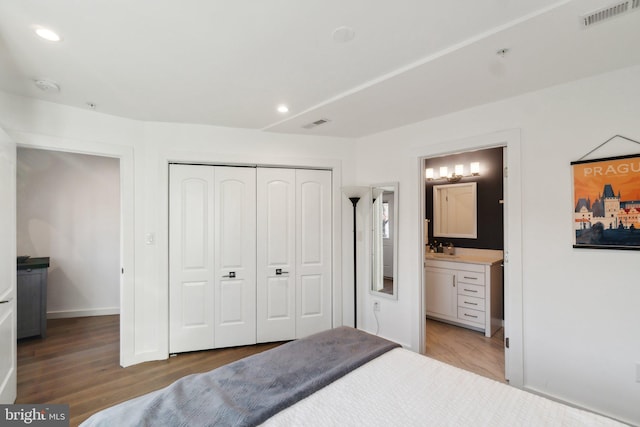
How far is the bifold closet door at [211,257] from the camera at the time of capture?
3.23 m

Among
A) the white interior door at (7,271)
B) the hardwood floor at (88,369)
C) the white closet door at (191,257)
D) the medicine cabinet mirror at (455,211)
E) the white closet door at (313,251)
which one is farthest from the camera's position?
the medicine cabinet mirror at (455,211)

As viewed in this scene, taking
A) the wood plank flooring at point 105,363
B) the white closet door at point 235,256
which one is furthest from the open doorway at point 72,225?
the white closet door at point 235,256

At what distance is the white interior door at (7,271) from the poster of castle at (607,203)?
13.5 ft

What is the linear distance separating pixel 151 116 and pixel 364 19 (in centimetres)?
239

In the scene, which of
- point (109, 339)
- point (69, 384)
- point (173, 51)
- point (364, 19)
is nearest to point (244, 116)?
point (173, 51)

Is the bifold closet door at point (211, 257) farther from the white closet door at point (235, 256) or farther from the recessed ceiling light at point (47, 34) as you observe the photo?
the recessed ceiling light at point (47, 34)

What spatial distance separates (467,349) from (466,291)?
78 centimetres

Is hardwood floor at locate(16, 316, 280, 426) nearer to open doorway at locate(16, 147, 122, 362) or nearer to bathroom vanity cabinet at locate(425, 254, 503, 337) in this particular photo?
open doorway at locate(16, 147, 122, 362)

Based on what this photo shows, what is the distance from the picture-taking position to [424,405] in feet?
4.48

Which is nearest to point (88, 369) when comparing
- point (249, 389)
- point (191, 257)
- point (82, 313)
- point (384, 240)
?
point (191, 257)

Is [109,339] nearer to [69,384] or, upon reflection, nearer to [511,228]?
[69,384]

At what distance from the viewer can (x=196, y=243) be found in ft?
10.8

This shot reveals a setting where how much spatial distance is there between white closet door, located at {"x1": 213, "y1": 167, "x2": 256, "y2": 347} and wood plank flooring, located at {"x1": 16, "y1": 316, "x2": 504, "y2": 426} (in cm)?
22

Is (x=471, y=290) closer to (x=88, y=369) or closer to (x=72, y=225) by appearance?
(x=88, y=369)
